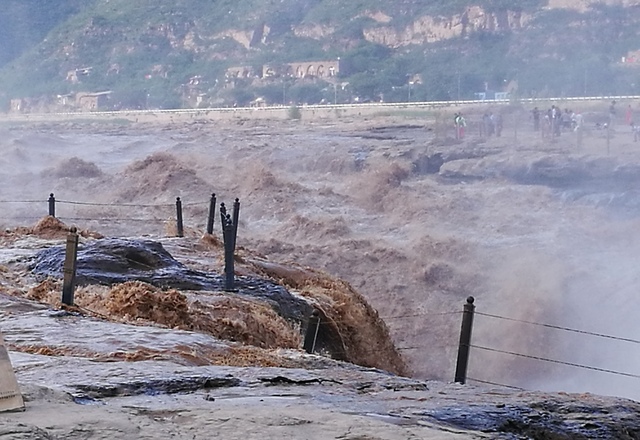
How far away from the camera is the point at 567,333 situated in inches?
776

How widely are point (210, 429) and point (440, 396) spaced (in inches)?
52.0

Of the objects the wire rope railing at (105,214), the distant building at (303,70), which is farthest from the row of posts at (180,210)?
the distant building at (303,70)

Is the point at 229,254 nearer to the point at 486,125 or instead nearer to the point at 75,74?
the point at 486,125

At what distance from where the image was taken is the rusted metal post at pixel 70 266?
6.60 meters

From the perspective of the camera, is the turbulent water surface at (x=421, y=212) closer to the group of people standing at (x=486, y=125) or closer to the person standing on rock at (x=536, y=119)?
the group of people standing at (x=486, y=125)

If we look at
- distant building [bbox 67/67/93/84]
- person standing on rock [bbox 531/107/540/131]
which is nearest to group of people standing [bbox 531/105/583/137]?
person standing on rock [bbox 531/107/540/131]

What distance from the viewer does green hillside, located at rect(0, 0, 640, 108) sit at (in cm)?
4406

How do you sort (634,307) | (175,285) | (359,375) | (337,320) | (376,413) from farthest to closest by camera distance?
(634,307) < (337,320) < (175,285) < (359,375) < (376,413)

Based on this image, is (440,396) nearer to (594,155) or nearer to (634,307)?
(634,307)

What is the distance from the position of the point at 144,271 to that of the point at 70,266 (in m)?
2.63

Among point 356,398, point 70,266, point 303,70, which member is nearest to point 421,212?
point 303,70

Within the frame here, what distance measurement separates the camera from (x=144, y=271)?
30.8ft

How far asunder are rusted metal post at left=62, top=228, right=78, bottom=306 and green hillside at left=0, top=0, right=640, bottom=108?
35774 mm

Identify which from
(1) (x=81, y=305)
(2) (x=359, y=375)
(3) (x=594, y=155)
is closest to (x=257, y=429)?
(2) (x=359, y=375)
